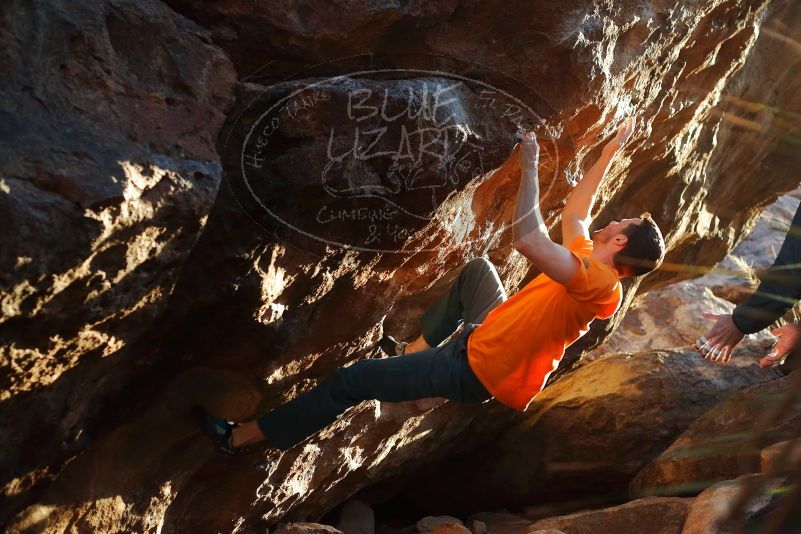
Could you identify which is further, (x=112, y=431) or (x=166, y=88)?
(x=112, y=431)

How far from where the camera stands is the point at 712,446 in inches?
216

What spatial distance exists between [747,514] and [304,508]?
9.05 feet

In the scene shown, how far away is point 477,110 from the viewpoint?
11.0ft

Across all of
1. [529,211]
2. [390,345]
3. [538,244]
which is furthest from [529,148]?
[390,345]

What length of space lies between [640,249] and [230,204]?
1776 millimetres

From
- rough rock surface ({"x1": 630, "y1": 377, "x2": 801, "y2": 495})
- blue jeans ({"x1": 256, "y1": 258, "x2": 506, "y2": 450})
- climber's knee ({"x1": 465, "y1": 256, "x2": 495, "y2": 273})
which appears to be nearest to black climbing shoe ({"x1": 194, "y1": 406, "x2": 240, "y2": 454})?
blue jeans ({"x1": 256, "y1": 258, "x2": 506, "y2": 450})

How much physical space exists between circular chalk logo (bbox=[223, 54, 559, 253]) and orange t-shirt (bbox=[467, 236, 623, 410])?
1.84ft

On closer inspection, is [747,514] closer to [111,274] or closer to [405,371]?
[405,371]

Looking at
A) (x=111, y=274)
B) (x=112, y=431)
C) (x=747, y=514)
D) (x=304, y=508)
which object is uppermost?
(x=111, y=274)

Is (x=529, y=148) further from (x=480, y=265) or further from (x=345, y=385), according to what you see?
(x=345, y=385)

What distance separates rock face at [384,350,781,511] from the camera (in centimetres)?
641

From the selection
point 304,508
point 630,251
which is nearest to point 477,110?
point 630,251

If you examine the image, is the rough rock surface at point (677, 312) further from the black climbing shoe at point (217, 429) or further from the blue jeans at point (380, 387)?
the black climbing shoe at point (217, 429)

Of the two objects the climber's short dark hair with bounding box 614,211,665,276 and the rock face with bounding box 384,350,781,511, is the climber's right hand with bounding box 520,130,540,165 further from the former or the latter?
the rock face with bounding box 384,350,781,511
